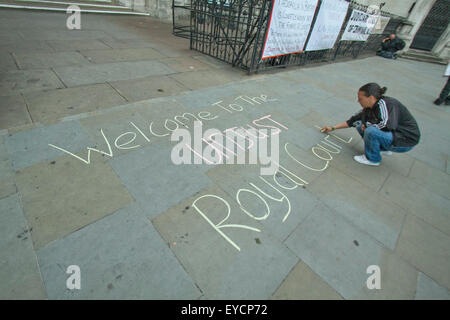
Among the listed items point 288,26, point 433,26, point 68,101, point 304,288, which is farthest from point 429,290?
point 433,26

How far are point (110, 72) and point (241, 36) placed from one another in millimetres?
4816

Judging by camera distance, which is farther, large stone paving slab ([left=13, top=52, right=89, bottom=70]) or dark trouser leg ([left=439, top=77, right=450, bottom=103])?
dark trouser leg ([left=439, top=77, right=450, bottom=103])

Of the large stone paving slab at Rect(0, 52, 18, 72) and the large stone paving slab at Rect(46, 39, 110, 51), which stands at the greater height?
the large stone paving slab at Rect(46, 39, 110, 51)

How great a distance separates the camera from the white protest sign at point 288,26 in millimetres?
5898

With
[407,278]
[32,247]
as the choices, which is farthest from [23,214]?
[407,278]

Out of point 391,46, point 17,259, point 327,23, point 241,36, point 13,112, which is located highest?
point 327,23

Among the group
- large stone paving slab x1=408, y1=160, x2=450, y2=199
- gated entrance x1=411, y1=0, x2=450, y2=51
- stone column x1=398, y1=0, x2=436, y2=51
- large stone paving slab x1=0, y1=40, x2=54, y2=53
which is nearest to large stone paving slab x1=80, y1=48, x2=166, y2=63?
large stone paving slab x1=0, y1=40, x2=54, y2=53

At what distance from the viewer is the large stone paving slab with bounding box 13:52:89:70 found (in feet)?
15.9

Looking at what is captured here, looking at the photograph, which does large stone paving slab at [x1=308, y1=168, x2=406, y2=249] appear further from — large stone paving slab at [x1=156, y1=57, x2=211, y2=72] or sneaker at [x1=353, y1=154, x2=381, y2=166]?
large stone paving slab at [x1=156, y1=57, x2=211, y2=72]

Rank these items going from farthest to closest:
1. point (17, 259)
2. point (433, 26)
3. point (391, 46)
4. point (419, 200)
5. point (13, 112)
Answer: point (433, 26)
point (391, 46)
point (13, 112)
point (419, 200)
point (17, 259)

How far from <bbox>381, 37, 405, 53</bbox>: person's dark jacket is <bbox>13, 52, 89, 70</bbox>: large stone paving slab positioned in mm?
17501

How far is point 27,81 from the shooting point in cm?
418

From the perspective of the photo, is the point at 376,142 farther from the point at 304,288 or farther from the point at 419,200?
the point at 304,288

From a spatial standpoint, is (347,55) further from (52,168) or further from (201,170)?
(52,168)
